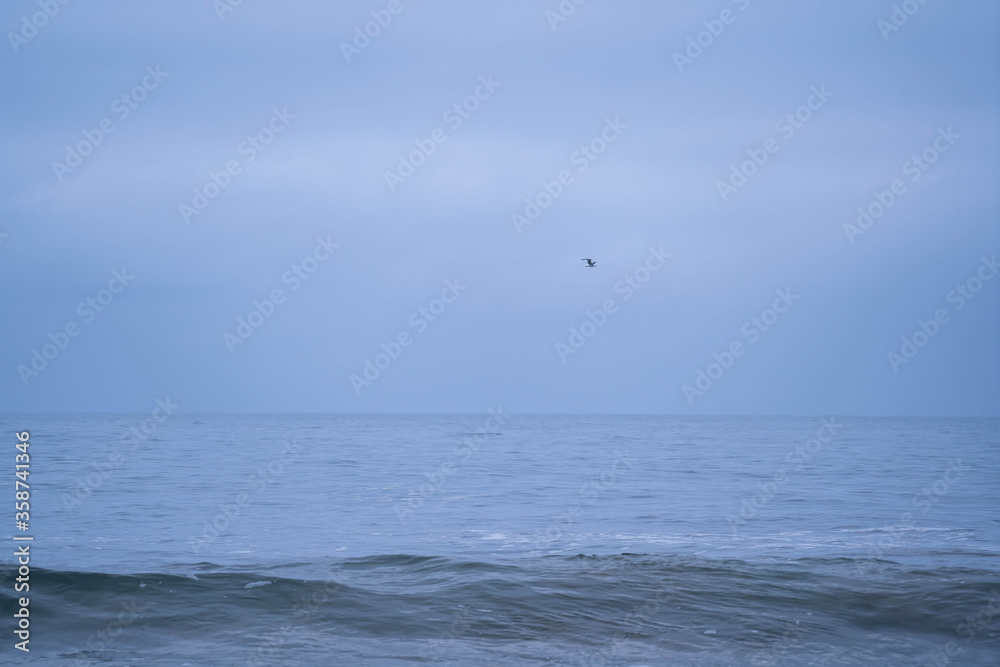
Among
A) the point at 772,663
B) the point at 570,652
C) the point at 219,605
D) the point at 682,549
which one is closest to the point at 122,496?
the point at 219,605

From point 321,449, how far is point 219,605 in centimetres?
4388

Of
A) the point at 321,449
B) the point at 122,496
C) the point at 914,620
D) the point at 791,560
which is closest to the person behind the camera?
the point at 914,620

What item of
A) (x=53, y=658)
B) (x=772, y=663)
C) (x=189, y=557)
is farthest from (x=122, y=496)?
(x=772, y=663)

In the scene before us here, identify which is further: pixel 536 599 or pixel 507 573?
pixel 507 573

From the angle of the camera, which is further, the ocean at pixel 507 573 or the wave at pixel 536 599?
the wave at pixel 536 599

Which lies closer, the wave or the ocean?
the ocean

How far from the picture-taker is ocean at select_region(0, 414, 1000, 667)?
11555 millimetres

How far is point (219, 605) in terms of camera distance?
13469mm

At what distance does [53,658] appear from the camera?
35.4 feet

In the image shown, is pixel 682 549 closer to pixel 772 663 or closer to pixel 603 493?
pixel 772 663

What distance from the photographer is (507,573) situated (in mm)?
15789

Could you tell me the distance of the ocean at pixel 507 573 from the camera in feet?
37.9

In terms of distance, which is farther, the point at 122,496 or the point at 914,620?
the point at 122,496

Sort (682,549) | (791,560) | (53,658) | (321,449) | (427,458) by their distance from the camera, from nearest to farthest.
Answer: (53,658), (791,560), (682,549), (427,458), (321,449)
